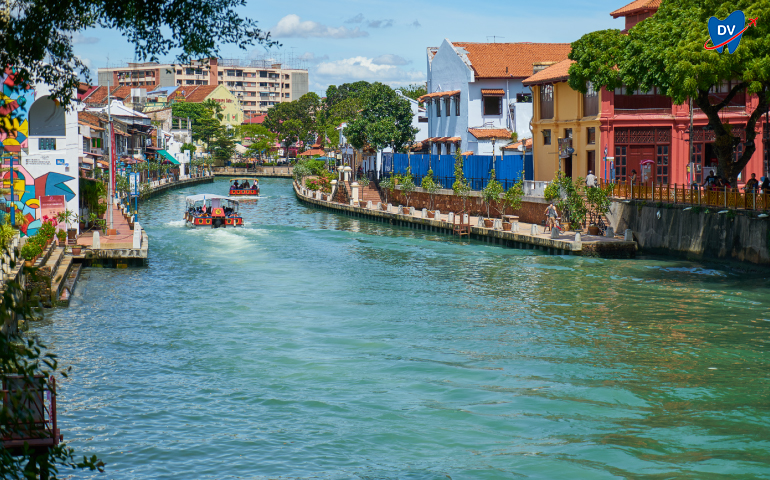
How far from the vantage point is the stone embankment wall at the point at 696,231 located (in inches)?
1248

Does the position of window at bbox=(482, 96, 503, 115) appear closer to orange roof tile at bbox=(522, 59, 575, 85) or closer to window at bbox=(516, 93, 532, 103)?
window at bbox=(516, 93, 532, 103)

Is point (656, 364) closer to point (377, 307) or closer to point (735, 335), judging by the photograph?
point (735, 335)

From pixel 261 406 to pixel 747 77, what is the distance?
71.4 feet

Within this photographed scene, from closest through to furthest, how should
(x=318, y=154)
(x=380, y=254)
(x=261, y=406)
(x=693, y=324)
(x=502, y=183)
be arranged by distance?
(x=261, y=406), (x=693, y=324), (x=380, y=254), (x=502, y=183), (x=318, y=154)

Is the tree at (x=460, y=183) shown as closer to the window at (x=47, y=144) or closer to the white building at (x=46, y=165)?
the white building at (x=46, y=165)

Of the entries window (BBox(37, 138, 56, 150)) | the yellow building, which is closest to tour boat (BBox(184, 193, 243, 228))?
window (BBox(37, 138, 56, 150))

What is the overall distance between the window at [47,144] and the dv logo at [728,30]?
27.6 m

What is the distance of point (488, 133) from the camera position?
63.6 meters

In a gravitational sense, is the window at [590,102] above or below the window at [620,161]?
above

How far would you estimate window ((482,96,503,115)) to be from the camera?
64688mm

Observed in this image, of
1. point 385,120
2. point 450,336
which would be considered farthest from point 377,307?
point 385,120

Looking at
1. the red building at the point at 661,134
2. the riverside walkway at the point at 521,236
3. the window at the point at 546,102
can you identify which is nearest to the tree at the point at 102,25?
the riverside walkway at the point at 521,236

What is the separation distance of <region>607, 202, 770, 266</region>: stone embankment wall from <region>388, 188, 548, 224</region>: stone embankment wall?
5.96m

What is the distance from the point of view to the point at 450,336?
76.7 feet
